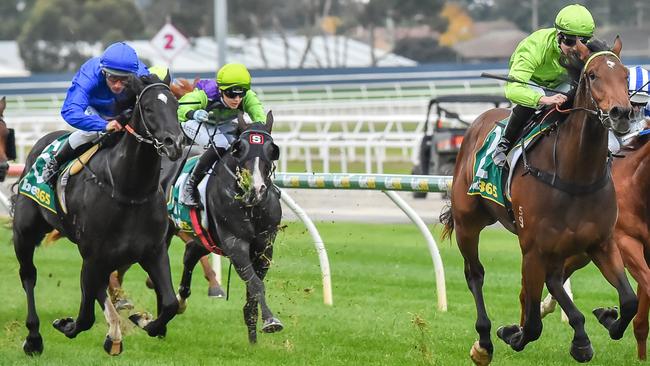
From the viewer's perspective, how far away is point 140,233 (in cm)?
725

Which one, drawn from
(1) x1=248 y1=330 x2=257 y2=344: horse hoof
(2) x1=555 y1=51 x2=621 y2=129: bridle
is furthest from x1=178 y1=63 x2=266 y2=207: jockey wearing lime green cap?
(2) x1=555 y1=51 x2=621 y2=129: bridle

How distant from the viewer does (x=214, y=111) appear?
898 centimetres

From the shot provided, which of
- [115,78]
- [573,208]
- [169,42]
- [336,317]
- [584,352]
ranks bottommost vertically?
[336,317]

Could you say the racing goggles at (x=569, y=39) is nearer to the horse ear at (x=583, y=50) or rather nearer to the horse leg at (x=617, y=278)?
the horse ear at (x=583, y=50)

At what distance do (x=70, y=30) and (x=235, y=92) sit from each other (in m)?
48.8

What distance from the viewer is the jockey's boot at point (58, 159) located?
7812 mm

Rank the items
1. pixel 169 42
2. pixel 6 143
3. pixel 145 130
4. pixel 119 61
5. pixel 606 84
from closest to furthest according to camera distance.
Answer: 1. pixel 606 84
2. pixel 145 130
3. pixel 119 61
4. pixel 6 143
5. pixel 169 42

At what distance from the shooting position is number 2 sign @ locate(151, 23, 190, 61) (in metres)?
20.5

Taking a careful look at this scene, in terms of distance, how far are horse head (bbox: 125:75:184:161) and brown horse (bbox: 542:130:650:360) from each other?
260 cm

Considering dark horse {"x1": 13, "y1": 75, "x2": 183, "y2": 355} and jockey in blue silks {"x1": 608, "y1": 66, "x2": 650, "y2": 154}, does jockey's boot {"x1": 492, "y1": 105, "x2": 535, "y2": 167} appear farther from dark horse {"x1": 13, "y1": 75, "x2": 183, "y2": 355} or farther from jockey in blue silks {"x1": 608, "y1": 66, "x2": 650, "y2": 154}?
dark horse {"x1": 13, "y1": 75, "x2": 183, "y2": 355}

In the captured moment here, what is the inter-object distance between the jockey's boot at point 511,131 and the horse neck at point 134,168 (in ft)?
6.30

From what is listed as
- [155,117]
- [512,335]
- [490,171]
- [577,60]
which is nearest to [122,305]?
[155,117]

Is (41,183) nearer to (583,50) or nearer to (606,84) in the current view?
(583,50)

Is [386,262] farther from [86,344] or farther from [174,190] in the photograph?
[86,344]
